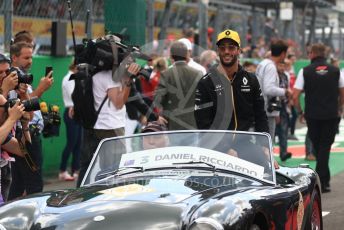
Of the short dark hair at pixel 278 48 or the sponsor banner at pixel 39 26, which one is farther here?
the short dark hair at pixel 278 48

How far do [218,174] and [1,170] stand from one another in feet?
6.48

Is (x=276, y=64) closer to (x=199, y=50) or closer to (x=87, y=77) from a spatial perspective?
(x=199, y=50)

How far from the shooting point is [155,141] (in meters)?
7.30

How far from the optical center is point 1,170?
7777 millimetres

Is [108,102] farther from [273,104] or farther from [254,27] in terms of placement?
[254,27]

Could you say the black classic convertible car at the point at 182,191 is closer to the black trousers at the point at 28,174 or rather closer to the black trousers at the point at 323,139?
the black trousers at the point at 28,174

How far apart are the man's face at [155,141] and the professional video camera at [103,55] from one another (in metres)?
2.01

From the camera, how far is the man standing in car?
877 cm

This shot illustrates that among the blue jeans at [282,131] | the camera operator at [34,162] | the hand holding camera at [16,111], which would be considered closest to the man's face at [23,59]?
the camera operator at [34,162]

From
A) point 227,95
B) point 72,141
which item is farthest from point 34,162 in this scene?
point 72,141

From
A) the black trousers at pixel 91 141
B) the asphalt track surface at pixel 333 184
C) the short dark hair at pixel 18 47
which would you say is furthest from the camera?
the asphalt track surface at pixel 333 184

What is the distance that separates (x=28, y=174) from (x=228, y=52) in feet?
7.16

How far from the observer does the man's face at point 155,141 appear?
7.25m

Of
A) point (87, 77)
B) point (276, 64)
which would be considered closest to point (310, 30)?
point (276, 64)
